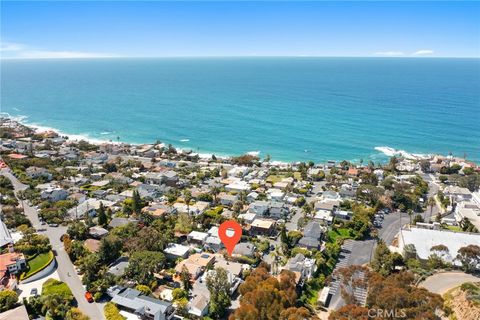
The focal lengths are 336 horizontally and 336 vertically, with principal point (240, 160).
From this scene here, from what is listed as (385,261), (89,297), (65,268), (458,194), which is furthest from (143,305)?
(458,194)

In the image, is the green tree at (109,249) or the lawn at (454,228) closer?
the green tree at (109,249)

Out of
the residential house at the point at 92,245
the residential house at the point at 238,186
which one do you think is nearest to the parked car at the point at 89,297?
the residential house at the point at 92,245

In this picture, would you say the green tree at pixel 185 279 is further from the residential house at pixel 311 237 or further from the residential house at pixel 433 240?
the residential house at pixel 433 240

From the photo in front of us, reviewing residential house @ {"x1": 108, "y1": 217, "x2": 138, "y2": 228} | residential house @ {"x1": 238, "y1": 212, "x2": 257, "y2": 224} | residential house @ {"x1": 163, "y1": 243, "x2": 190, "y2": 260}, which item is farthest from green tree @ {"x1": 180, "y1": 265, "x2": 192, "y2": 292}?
residential house @ {"x1": 238, "y1": 212, "x2": 257, "y2": 224}

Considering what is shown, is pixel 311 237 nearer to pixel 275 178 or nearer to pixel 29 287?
pixel 275 178

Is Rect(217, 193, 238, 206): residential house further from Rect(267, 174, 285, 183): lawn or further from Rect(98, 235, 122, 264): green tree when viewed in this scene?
Rect(98, 235, 122, 264): green tree
